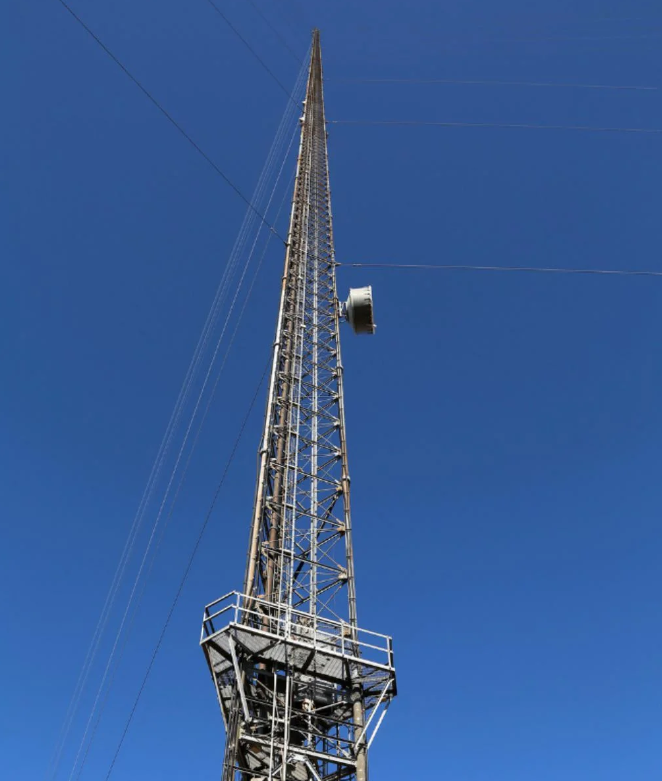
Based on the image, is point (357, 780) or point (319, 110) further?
point (319, 110)

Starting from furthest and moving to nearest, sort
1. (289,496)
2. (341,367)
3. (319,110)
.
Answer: (319,110), (341,367), (289,496)

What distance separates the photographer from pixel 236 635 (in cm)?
2061

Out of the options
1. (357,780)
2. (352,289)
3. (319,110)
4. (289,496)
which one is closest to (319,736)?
(357,780)

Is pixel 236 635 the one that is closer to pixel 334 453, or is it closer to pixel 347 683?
pixel 347 683

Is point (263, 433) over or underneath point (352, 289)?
underneath

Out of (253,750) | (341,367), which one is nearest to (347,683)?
(253,750)

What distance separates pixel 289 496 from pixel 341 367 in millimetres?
8914

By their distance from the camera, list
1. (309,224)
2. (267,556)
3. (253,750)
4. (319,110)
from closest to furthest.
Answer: (253,750), (267,556), (309,224), (319,110)

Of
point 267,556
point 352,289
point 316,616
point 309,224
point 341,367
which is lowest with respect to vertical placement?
point 316,616

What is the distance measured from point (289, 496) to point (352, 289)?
499 inches

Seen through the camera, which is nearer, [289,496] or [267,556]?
[267,556]

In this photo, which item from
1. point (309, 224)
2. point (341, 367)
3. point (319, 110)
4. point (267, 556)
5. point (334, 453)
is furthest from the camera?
point (319, 110)

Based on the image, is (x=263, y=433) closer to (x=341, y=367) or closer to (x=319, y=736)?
(x=341, y=367)

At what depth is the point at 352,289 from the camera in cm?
3541
